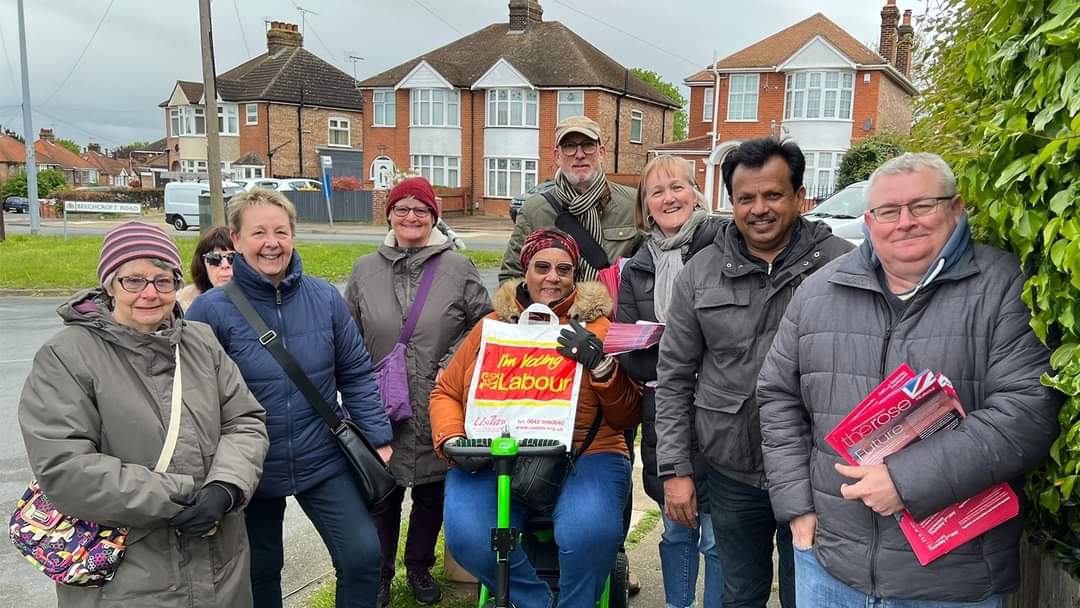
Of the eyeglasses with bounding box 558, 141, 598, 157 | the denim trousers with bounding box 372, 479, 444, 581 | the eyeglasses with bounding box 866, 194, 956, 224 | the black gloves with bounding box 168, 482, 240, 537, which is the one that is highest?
the eyeglasses with bounding box 558, 141, 598, 157

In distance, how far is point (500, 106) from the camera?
37.3 meters

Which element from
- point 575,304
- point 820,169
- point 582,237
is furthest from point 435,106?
point 575,304

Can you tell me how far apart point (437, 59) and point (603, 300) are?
38.4 meters

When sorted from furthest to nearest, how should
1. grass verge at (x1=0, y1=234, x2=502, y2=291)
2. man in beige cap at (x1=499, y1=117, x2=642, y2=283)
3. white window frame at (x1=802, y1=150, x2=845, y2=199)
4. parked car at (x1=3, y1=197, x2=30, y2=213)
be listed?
parked car at (x1=3, y1=197, x2=30, y2=213)
white window frame at (x1=802, y1=150, x2=845, y2=199)
grass verge at (x1=0, y1=234, x2=502, y2=291)
man in beige cap at (x1=499, y1=117, x2=642, y2=283)

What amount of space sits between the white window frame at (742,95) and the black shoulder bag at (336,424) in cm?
3440

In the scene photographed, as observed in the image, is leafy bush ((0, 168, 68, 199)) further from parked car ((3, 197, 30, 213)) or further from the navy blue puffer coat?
the navy blue puffer coat

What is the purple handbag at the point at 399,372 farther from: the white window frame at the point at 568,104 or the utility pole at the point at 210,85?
the white window frame at the point at 568,104

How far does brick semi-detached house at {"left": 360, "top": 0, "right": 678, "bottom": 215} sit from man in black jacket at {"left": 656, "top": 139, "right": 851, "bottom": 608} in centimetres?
3343

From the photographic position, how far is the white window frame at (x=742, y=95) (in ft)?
114

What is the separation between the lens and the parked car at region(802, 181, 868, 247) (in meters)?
13.0

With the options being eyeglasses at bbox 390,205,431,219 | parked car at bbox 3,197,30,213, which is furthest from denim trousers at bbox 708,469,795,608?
parked car at bbox 3,197,30,213

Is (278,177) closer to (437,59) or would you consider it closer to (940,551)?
(437,59)

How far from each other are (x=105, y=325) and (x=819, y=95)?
115ft

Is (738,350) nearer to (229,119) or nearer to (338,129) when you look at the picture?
(338,129)
